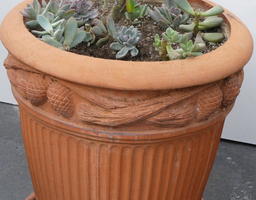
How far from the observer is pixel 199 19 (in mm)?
1591

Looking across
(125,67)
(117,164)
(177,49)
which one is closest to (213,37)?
(177,49)

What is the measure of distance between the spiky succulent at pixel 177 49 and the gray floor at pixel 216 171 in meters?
0.98

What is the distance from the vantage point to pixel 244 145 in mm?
Result: 2535

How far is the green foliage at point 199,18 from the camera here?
151 centimetres

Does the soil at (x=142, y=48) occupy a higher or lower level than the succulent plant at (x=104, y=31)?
lower

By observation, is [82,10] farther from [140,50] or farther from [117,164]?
[117,164]

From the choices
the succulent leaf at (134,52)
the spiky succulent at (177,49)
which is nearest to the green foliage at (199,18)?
the spiky succulent at (177,49)

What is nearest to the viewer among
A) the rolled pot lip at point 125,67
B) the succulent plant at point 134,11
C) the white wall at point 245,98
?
the rolled pot lip at point 125,67

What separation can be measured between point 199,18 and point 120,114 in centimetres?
50

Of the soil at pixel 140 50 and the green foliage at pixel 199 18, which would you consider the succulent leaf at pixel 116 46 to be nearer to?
the soil at pixel 140 50

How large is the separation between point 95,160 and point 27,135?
0.27 metres

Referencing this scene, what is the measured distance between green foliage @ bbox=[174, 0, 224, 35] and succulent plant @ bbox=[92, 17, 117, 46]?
0.74ft


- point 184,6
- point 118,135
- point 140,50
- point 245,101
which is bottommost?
point 245,101

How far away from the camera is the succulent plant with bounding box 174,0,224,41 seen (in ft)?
4.94
